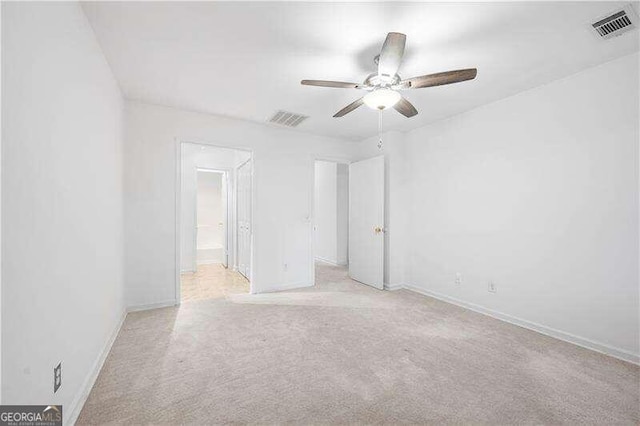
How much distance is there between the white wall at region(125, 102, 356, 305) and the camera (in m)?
3.27

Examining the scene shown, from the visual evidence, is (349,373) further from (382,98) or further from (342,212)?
(342,212)

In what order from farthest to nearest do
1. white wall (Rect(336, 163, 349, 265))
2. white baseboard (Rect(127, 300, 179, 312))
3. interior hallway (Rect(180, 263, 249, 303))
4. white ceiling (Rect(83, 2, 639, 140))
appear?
white wall (Rect(336, 163, 349, 265)) < interior hallway (Rect(180, 263, 249, 303)) < white baseboard (Rect(127, 300, 179, 312)) < white ceiling (Rect(83, 2, 639, 140))

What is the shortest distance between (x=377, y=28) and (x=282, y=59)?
834 millimetres

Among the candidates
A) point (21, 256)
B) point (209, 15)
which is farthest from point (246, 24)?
point (21, 256)

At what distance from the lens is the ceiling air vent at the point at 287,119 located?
362 centimetres

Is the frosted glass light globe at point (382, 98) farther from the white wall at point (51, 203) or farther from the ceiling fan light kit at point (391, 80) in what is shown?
the white wall at point (51, 203)

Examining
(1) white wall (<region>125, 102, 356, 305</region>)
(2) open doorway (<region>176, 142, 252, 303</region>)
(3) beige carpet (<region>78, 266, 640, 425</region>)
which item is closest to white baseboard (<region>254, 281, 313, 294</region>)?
(1) white wall (<region>125, 102, 356, 305</region>)

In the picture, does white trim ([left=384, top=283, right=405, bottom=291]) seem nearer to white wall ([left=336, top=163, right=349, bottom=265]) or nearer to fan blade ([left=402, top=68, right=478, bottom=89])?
white wall ([left=336, top=163, right=349, bottom=265])

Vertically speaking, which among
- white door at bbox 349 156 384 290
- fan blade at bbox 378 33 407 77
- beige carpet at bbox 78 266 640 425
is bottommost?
beige carpet at bbox 78 266 640 425

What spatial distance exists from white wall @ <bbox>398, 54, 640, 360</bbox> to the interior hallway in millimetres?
3095

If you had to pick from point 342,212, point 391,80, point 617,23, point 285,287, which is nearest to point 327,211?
point 342,212

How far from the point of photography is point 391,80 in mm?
2160

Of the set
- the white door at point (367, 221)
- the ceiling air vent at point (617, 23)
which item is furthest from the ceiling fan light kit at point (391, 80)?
the white door at point (367, 221)

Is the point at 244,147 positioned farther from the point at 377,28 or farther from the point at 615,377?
the point at 615,377
